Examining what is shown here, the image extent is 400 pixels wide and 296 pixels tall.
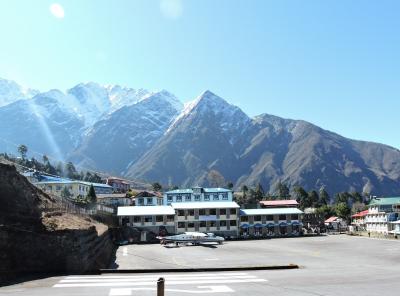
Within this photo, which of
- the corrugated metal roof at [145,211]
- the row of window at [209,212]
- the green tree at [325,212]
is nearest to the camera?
the corrugated metal roof at [145,211]

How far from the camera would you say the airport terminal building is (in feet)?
296

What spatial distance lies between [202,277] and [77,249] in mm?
6868

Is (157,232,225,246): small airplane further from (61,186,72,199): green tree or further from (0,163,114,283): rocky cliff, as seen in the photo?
(61,186,72,199): green tree

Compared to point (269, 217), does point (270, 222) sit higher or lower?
lower

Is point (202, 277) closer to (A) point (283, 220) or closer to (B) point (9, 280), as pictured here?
(B) point (9, 280)

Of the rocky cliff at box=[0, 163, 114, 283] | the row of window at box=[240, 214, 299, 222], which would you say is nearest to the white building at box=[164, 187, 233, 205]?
the row of window at box=[240, 214, 299, 222]

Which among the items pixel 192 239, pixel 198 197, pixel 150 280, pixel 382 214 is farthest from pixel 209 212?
pixel 150 280

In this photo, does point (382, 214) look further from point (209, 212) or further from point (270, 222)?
point (209, 212)

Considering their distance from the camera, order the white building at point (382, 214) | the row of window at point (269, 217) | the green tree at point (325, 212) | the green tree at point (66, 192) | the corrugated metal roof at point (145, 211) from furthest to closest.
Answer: the green tree at point (325, 212)
the green tree at point (66, 192)
the white building at point (382, 214)
the row of window at point (269, 217)
the corrugated metal roof at point (145, 211)

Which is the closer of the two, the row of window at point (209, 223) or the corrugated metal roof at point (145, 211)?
the corrugated metal roof at point (145, 211)

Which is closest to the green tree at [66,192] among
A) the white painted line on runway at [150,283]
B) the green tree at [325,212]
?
the green tree at [325,212]

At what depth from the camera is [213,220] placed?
9294 cm

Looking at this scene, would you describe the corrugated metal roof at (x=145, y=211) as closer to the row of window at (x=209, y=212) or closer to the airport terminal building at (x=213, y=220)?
the airport terminal building at (x=213, y=220)

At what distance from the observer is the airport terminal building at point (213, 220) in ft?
296
